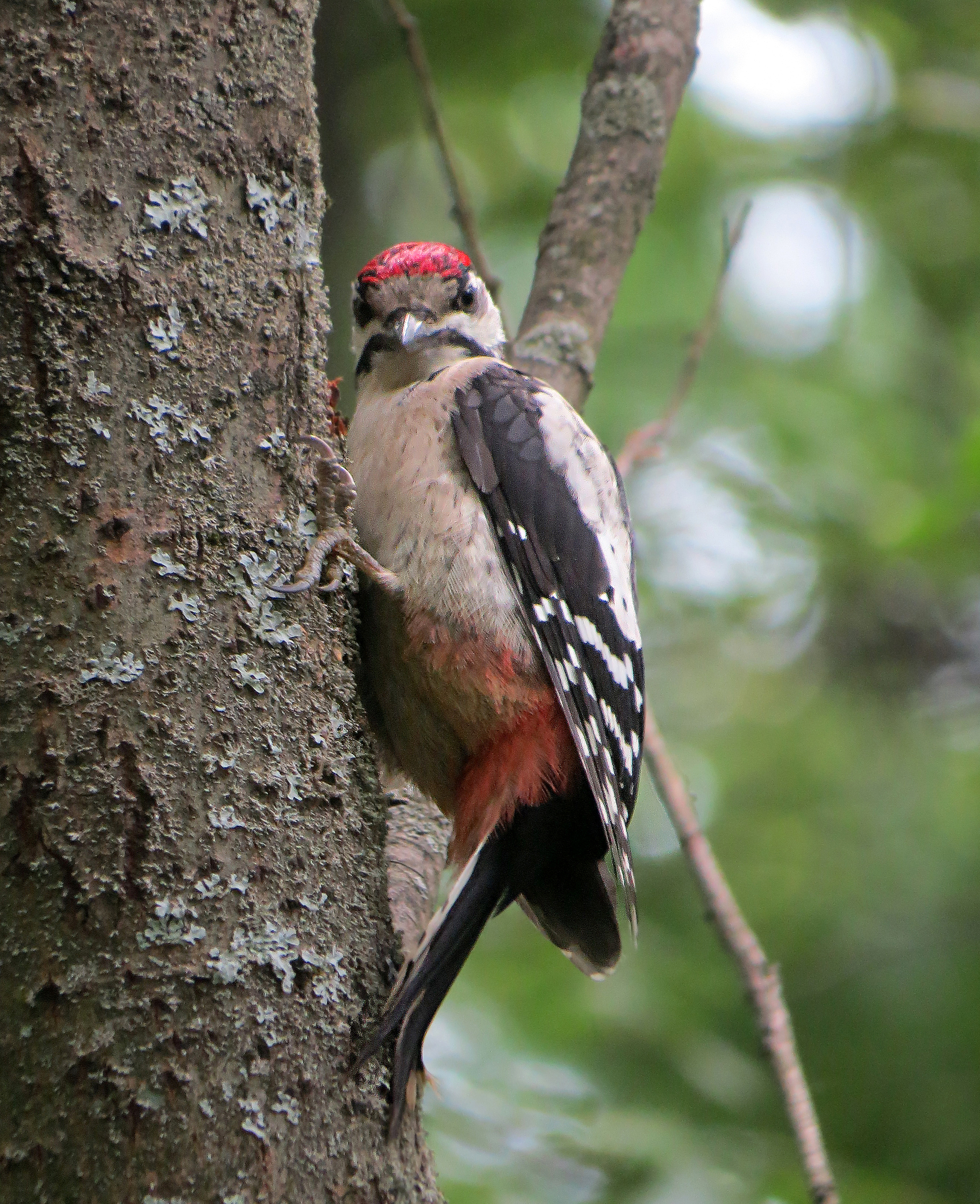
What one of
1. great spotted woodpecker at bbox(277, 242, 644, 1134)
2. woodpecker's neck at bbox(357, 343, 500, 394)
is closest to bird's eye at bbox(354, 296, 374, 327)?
woodpecker's neck at bbox(357, 343, 500, 394)

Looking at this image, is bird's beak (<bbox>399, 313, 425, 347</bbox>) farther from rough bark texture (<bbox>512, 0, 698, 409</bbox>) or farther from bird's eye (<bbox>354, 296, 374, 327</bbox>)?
rough bark texture (<bbox>512, 0, 698, 409</bbox>)

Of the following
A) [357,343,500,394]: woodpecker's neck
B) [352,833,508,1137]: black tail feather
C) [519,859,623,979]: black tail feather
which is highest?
[357,343,500,394]: woodpecker's neck

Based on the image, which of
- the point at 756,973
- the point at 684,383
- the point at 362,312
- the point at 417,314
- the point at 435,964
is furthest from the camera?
the point at 684,383

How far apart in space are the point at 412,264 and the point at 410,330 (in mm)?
279

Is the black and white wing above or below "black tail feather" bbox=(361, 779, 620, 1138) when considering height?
above

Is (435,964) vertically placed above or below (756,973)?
below

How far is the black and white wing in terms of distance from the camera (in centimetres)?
225

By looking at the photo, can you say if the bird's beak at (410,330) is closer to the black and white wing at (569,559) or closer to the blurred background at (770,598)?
the black and white wing at (569,559)

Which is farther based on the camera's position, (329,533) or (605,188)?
(605,188)

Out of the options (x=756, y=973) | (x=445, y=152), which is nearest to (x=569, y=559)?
(x=756, y=973)

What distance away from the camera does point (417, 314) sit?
2.85m

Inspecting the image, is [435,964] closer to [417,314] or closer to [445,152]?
[417,314]

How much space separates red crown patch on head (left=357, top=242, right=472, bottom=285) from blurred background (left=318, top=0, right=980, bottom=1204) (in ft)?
4.59

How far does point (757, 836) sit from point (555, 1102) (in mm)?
1666
